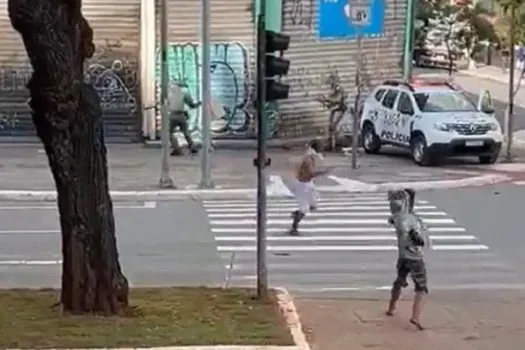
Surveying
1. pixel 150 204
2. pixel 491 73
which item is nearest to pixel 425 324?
pixel 150 204

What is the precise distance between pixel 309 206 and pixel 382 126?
12659mm

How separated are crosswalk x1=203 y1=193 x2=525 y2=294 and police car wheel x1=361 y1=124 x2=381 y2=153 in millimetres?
9245

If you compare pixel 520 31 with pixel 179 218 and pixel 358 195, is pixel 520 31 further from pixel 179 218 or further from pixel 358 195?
pixel 179 218

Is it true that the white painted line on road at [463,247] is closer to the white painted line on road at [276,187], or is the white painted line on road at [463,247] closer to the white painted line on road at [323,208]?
the white painted line on road at [323,208]

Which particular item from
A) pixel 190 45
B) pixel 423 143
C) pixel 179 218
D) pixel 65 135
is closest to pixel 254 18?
pixel 190 45

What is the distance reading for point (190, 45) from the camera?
32.1 m

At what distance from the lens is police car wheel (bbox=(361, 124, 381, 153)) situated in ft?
104

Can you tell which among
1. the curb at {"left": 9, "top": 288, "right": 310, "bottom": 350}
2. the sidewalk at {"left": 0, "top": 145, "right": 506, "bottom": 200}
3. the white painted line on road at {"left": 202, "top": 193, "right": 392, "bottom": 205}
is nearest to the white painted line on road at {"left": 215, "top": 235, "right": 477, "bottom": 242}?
the curb at {"left": 9, "top": 288, "right": 310, "bottom": 350}

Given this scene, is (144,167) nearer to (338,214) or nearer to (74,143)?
(338,214)

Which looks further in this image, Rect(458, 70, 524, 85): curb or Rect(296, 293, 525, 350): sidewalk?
Rect(458, 70, 524, 85): curb

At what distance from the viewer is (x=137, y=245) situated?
58.2ft

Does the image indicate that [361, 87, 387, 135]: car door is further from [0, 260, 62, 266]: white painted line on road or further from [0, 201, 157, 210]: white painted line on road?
[0, 260, 62, 266]: white painted line on road

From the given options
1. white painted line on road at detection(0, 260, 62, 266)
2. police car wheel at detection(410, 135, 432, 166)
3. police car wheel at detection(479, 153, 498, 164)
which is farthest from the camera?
police car wheel at detection(479, 153, 498, 164)

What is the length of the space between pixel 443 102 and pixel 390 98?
5.25ft
